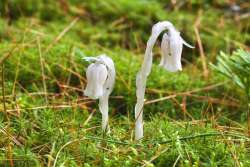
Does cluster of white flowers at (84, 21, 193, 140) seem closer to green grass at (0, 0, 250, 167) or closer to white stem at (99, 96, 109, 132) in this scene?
white stem at (99, 96, 109, 132)

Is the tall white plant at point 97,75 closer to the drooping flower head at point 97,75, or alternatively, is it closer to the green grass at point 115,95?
the drooping flower head at point 97,75

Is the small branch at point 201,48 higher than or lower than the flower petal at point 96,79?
higher

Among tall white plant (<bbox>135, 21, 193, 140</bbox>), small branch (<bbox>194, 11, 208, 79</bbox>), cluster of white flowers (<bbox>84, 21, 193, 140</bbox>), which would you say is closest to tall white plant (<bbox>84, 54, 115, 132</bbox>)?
cluster of white flowers (<bbox>84, 21, 193, 140</bbox>)

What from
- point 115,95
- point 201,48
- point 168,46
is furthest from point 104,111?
point 201,48

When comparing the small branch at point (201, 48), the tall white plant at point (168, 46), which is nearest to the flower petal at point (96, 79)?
the tall white plant at point (168, 46)

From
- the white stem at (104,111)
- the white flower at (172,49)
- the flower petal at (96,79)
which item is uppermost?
the white flower at (172,49)

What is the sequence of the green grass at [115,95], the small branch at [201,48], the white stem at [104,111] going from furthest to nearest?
the small branch at [201,48]
the white stem at [104,111]
the green grass at [115,95]

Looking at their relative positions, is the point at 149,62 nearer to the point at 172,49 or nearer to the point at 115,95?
the point at 172,49

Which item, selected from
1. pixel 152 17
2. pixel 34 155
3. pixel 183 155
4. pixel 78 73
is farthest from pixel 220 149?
pixel 152 17
